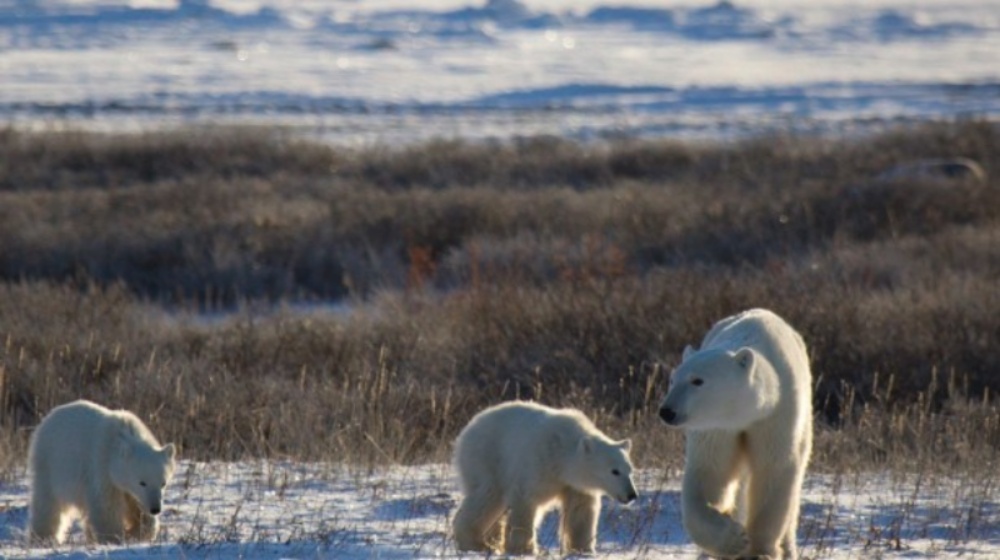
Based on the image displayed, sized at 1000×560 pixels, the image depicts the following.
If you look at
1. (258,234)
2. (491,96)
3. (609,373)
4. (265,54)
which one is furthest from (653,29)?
(609,373)

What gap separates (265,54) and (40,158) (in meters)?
51.5

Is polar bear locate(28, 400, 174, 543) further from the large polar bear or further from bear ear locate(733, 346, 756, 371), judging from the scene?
bear ear locate(733, 346, 756, 371)

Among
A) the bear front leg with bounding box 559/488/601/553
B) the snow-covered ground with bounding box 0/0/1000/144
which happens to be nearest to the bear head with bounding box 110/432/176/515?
the bear front leg with bounding box 559/488/601/553

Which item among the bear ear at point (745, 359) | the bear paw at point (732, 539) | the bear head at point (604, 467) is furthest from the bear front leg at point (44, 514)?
the bear ear at point (745, 359)

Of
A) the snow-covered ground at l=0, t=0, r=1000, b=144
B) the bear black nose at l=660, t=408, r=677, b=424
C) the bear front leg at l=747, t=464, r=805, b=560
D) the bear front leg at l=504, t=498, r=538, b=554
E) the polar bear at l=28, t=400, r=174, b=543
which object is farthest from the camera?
the snow-covered ground at l=0, t=0, r=1000, b=144

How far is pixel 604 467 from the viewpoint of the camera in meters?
6.05

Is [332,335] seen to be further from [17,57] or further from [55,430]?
[17,57]

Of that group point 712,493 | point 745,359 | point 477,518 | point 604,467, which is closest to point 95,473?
point 477,518

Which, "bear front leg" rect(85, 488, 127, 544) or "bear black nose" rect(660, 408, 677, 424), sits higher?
A: "bear black nose" rect(660, 408, 677, 424)

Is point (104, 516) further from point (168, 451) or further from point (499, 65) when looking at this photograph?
point (499, 65)

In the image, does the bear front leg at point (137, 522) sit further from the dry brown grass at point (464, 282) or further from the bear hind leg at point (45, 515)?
the dry brown grass at point (464, 282)

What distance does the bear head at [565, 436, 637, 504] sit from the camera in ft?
19.8

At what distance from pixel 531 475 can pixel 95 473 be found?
170cm

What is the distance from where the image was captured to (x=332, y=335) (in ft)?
41.7
